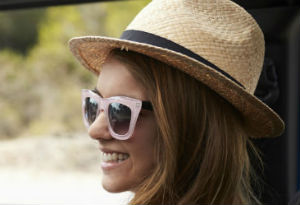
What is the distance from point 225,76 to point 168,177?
0.33 metres

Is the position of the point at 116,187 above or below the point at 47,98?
above

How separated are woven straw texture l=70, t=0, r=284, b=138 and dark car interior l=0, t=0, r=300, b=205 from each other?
426 millimetres

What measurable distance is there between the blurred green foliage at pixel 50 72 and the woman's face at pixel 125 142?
9792mm

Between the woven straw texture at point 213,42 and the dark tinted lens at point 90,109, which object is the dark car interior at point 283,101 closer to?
the woven straw texture at point 213,42

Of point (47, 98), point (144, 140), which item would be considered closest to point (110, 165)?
point (144, 140)

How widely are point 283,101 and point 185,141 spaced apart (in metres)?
0.73

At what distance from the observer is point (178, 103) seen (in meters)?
1.31

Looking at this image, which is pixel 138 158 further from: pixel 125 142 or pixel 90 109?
pixel 90 109

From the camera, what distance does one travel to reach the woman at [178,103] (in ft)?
4.27

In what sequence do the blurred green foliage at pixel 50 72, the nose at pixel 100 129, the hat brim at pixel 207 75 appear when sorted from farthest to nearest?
the blurred green foliage at pixel 50 72
the nose at pixel 100 129
the hat brim at pixel 207 75

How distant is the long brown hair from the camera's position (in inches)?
51.1

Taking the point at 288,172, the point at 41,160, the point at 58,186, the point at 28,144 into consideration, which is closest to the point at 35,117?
the point at 28,144

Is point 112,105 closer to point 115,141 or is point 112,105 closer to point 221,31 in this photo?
point 115,141

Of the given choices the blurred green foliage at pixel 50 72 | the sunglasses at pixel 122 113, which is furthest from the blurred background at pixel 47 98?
the sunglasses at pixel 122 113
